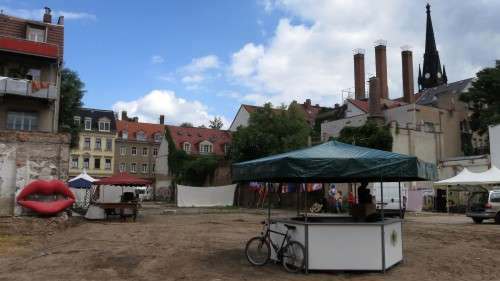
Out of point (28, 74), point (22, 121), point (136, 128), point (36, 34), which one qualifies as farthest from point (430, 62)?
point (22, 121)

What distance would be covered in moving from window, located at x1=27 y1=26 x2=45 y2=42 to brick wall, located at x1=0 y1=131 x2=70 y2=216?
15.9 meters

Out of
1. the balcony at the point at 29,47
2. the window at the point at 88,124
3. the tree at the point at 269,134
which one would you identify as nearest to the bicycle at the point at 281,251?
the balcony at the point at 29,47

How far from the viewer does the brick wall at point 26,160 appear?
22172 millimetres

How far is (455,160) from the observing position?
42469 mm

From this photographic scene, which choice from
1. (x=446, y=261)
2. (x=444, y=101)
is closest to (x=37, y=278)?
(x=446, y=261)

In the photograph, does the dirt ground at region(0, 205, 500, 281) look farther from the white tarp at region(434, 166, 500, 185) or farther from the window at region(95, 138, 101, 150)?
the window at region(95, 138, 101, 150)

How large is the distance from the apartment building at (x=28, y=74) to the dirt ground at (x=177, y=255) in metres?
14.6

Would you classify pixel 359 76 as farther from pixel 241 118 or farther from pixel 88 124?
pixel 88 124

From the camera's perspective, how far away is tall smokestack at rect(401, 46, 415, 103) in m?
56.9

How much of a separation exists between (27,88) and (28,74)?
2588mm

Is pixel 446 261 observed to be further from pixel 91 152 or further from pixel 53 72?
pixel 91 152

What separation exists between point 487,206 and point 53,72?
28.8 metres

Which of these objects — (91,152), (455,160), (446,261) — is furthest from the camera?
(91,152)

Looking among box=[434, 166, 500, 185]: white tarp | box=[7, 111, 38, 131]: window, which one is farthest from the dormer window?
box=[434, 166, 500, 185]: white tarp
